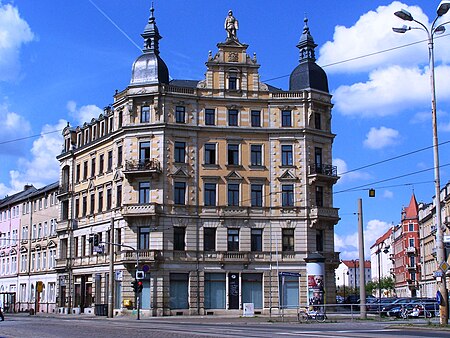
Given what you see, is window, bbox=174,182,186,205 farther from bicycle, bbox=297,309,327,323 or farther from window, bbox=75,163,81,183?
bicycle, bbox=297,309,327,323

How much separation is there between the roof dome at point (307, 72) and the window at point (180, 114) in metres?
10.6

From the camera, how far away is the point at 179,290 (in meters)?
60.5

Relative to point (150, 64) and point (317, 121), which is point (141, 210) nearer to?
point (150, 64)

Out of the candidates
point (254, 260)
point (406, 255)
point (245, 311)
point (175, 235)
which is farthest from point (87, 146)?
point (406, 255)

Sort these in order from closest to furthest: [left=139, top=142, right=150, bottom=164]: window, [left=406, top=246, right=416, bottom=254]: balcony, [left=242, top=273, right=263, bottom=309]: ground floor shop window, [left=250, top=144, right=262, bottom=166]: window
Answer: [left=242, top=273, right=263, bottom=309]: ground floor shop window, [left=139, top=142, right=150, bottom=164]: window, [left=250, top=144, right=262, bottom=166]: window, [left=406, top=246, right=416, bottom=254]: balcony

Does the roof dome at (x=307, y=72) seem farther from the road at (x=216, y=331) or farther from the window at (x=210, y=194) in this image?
the road at (x=216, y=331)

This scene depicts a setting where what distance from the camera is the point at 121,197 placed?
62688 millimetres

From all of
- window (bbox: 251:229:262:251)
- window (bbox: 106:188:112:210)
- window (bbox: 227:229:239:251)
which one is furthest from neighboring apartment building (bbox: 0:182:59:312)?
window (bbox: 251:229:262:251)

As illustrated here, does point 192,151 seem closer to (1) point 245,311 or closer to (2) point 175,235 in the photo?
(2) point 175,235

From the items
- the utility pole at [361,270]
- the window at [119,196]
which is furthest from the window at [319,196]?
the window at [119,196]

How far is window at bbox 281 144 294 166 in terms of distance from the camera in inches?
2502

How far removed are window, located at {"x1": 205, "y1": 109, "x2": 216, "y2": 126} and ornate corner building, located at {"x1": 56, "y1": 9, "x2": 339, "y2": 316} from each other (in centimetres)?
13

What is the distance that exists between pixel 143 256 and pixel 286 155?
15194 millimetres

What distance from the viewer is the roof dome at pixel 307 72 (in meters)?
65.2
